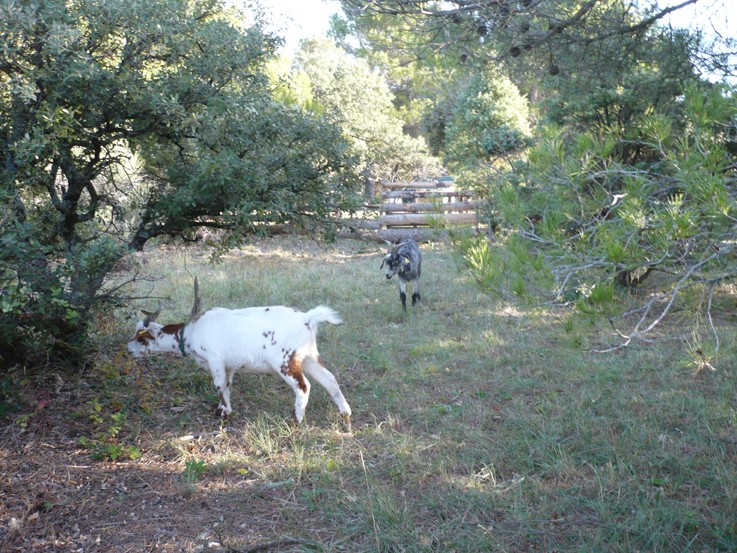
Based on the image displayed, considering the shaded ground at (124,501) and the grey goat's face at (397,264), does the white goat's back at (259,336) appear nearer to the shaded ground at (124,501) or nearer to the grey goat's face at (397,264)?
the shaded ground at (124,501)

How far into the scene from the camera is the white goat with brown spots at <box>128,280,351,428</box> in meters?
5.97

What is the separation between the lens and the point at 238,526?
4.40 m

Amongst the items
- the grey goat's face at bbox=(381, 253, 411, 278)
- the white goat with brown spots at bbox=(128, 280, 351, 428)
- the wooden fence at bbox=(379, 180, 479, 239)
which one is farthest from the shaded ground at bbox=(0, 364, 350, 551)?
the wooden fence at bbox=(379, 180, 479, 239)

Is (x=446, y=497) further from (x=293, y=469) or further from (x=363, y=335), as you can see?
(x=363, y=335)

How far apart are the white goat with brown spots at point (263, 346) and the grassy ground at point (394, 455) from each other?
13.3 inches

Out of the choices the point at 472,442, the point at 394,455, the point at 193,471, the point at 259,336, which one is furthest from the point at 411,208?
the point at 193,471

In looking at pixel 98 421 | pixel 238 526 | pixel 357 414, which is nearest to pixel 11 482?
pixel 98 421

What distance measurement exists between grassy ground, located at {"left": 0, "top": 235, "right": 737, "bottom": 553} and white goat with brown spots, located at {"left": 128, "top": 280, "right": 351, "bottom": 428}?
34 cm

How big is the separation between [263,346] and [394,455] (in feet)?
5.08

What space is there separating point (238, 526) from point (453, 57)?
4882 millimetres

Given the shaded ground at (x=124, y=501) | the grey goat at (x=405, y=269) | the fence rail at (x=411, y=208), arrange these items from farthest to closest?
the fence rail at (x=411, y=208), the grey goat at (x=405, y=269), the shaded ground at (x=124, y=501)

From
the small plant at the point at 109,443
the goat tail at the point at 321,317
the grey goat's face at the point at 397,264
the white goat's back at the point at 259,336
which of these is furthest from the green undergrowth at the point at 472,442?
the grey goat's face at the point at 397,264

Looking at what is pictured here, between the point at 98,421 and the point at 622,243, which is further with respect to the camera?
the point at 98,421

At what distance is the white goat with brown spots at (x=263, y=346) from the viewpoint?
597 cm
